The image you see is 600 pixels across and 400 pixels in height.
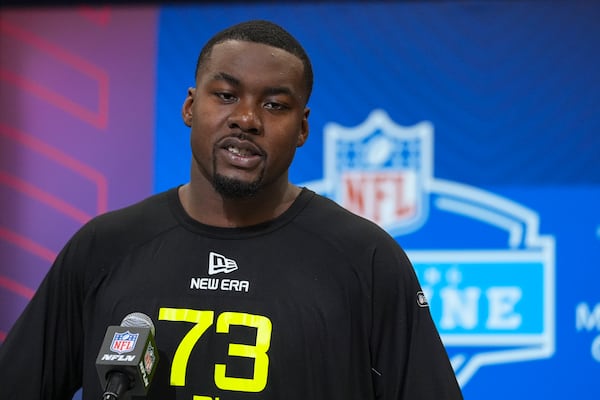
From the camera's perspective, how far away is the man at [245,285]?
147cm

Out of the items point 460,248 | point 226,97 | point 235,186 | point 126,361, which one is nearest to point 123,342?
point 126,361

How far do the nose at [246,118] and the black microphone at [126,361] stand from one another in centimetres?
36

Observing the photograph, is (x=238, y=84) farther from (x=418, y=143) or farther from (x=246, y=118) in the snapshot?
(x=418, y=143)

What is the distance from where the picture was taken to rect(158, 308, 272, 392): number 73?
1453 mm

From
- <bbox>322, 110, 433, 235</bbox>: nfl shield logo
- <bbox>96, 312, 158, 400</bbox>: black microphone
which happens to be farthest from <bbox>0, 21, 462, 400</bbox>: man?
<bbox>322, 110, 433, 235</bbox>: nfl shield logo

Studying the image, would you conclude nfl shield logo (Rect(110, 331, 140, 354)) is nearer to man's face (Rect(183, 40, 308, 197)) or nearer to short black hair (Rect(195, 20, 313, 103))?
man's face (Rect(183, 40, 308, 197))

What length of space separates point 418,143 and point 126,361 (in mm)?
2016

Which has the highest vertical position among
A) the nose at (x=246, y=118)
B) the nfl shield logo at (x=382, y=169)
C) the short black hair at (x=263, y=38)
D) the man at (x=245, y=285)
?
the nfl shield logo at (x=382, y=169)

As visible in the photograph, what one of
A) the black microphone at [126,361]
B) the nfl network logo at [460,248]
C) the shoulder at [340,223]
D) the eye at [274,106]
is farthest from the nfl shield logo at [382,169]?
the black microphone at [126,361]

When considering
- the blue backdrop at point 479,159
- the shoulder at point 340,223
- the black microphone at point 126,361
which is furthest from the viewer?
the blue backdrop at point 479,159

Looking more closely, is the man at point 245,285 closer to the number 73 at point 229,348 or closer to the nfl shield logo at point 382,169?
the number 73 at point 229,348

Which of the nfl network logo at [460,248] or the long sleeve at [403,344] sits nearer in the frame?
the long sleeve at [403,344]

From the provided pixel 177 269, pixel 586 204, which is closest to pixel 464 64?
pixel 586 204

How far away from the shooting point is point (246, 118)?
149 cm
